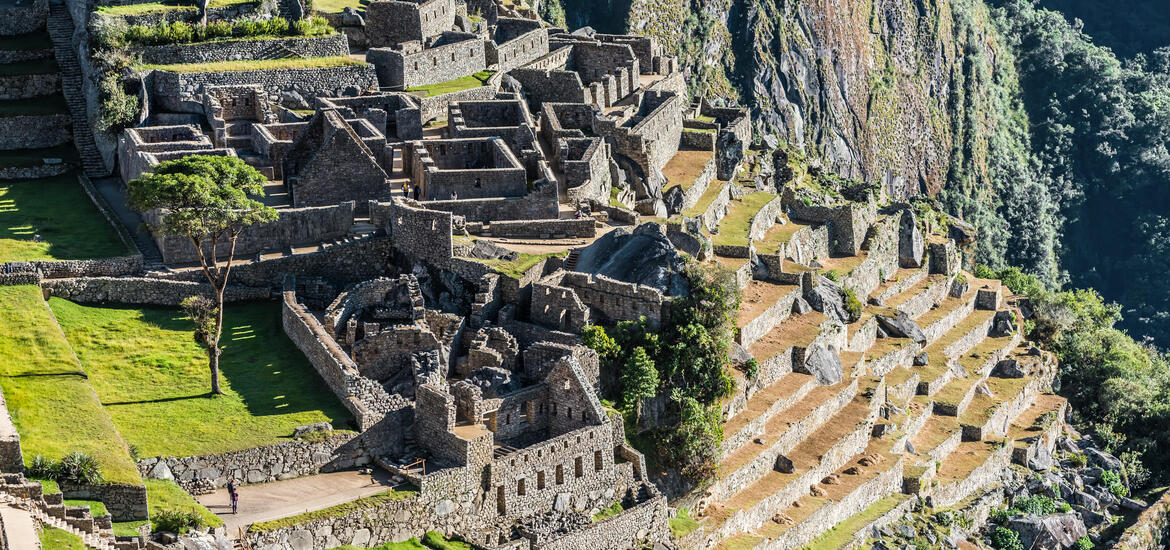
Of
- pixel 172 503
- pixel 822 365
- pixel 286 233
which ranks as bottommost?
pixel 822 365

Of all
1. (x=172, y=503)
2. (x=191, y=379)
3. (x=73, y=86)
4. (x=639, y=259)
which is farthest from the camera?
(x=73, y=86)

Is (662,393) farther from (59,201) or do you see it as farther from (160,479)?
(59,201)

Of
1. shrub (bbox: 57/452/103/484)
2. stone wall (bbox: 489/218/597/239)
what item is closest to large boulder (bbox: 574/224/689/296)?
stone wall (bbox: 489/218/597/239)

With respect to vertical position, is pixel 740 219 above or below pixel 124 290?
below

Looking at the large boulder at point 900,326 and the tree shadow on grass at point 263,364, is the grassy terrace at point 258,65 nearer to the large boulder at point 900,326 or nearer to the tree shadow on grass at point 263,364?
the tree shadow on grass at point 263,364

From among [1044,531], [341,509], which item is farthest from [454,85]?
[341,509]

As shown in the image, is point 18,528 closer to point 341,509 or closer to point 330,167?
point 341,509
